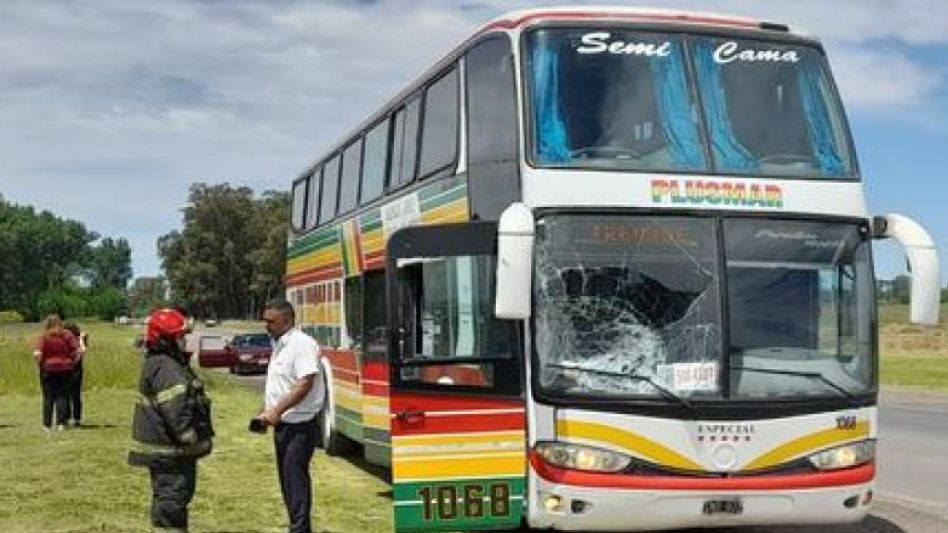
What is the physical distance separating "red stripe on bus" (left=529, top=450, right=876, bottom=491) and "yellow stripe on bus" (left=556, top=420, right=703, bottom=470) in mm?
100

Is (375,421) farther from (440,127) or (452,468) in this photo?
(452,468)

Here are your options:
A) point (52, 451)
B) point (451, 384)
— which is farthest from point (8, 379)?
point (451, 384)

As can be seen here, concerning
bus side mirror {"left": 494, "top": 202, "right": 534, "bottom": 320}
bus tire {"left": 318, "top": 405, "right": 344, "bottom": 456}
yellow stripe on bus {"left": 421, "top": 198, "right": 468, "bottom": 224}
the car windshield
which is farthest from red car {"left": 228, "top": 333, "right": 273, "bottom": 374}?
bus side mirror {"left": 494, "top": 202, "right": 534, "bottom": 320}

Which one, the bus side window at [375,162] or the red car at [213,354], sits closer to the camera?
the bus side window at [375,162]

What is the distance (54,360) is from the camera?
1789 centimetres

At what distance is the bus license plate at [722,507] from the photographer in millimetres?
7945

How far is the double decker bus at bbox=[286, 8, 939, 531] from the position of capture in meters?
7.95

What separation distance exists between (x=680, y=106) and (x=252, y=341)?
35.6 meters

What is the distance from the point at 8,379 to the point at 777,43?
958 inches

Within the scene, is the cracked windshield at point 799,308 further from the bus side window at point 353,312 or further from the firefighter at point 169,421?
the bus side window at point 353,312

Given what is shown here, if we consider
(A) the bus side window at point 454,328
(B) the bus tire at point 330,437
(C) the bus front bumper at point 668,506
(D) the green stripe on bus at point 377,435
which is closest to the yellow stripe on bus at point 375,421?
(D) the green stripe on bus at point 377,435

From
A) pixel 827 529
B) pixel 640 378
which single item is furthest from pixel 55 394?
pixel 640 378

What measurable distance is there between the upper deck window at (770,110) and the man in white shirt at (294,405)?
3137 millimetres

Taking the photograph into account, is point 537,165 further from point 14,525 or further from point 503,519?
point 14,525
